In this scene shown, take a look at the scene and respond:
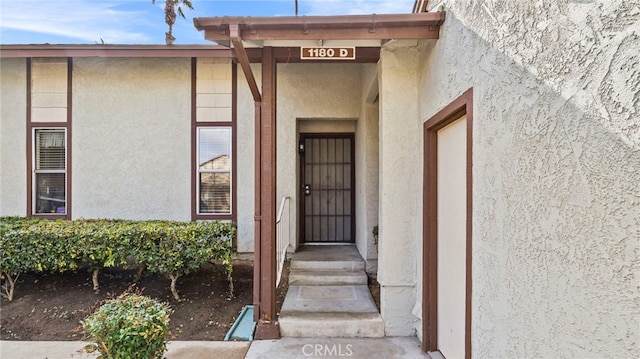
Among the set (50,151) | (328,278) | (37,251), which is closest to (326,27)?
(328,278)

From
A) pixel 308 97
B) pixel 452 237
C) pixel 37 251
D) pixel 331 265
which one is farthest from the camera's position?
pixel 308 97

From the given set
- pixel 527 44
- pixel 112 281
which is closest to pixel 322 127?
pixel 112 281

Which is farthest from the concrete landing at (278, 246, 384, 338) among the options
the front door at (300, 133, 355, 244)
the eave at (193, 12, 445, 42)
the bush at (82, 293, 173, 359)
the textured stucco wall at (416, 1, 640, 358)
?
the eave at (193, 12, 445, 42)

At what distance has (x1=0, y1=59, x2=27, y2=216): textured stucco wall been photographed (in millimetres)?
6527

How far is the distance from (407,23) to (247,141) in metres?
3.81

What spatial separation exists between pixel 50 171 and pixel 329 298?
19.3ft

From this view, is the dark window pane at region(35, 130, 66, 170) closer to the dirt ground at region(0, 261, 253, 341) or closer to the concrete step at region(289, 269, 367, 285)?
the dirt ground at region(0, 261, 253, 341)

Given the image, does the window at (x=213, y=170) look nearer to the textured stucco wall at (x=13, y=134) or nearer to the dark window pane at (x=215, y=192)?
the dark window pane at (x=215, y=192)

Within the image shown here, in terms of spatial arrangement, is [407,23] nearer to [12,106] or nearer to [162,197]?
[162,197]

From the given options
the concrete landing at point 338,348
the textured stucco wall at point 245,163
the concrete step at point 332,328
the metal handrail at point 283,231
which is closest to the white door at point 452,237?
the concrete landing at point 338,348

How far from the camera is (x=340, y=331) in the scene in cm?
421

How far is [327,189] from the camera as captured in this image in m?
7.35

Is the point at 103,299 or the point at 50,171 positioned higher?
the point at 50,171

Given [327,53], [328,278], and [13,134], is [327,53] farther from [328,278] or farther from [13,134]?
[13,134]
